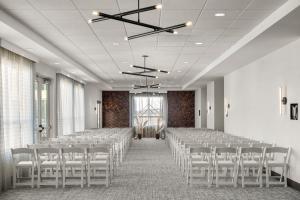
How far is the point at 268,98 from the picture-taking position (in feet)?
34.1

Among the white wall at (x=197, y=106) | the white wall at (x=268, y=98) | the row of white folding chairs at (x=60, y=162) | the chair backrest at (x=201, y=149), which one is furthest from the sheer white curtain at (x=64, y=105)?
the white wall at (x=197, y=106)

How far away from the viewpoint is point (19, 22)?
25.6ft

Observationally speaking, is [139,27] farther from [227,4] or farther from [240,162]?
[240,162]

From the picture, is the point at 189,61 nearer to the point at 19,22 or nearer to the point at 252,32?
the point at 252,32

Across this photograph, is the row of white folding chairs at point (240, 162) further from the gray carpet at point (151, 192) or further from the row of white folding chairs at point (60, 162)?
the row of white folding chairs at point (60, 162)

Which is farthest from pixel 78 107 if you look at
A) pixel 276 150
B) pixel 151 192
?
pixel 276 150

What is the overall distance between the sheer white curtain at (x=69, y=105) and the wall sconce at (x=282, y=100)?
782cm

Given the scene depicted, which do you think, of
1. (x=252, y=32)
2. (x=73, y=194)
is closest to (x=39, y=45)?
(x=73, y=194)

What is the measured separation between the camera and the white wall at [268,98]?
855 centimetres

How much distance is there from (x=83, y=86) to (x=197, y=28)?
12724 millimetres

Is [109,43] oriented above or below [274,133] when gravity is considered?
above

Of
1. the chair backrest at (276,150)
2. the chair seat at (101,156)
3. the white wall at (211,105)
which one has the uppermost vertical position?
the white wall at (211,105)

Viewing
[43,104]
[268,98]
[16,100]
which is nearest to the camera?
[16,100]

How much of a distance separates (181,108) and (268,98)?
58.2 feet
